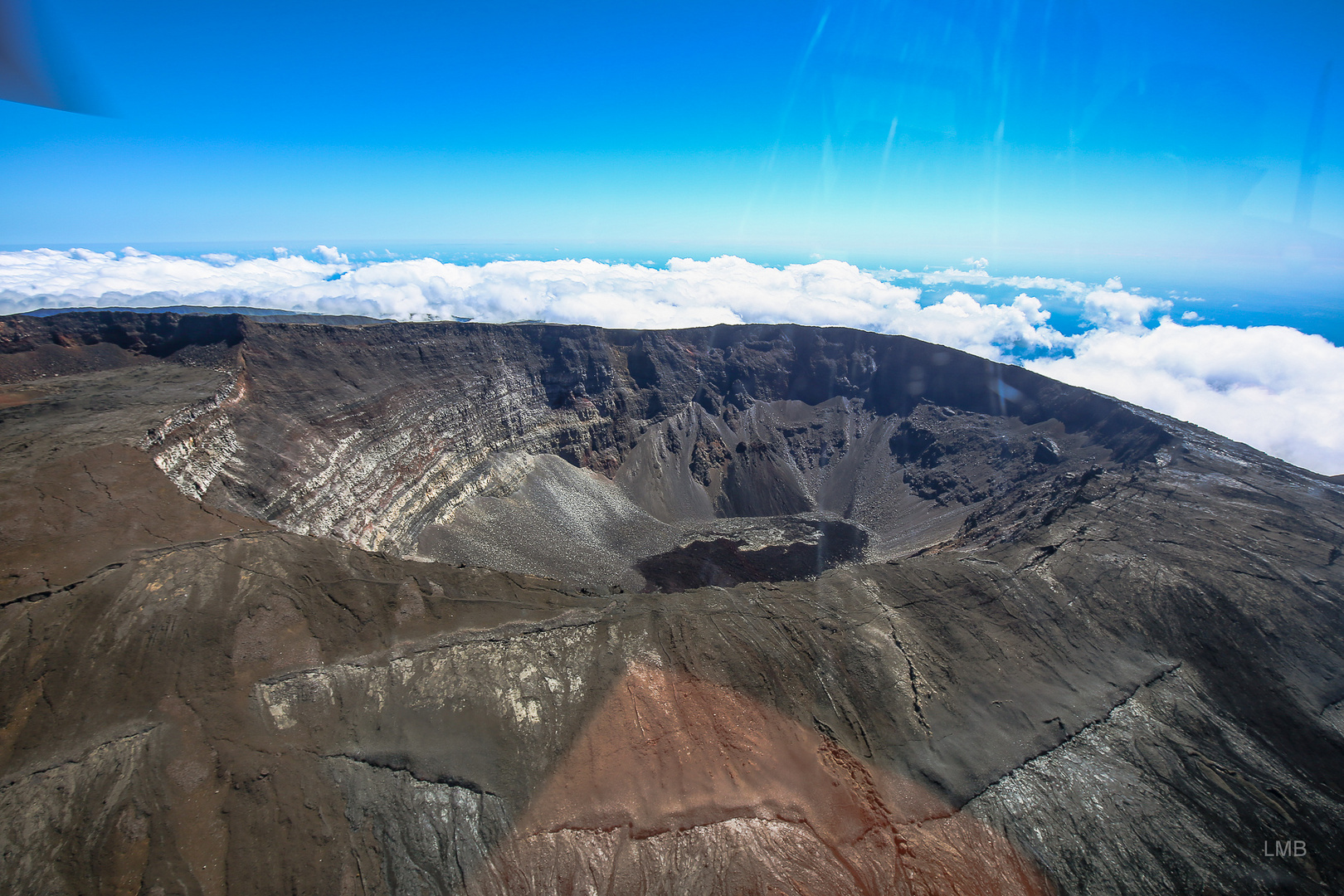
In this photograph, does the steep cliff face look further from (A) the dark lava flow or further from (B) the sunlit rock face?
(B) the sunlit rock face

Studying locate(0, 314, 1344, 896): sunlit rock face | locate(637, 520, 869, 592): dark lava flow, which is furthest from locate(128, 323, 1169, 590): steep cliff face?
locate(0, 314, 1344, 896): sunlit rock face

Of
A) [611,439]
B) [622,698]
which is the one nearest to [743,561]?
[611,439]

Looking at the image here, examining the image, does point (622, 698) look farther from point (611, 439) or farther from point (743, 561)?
point (611, 439)

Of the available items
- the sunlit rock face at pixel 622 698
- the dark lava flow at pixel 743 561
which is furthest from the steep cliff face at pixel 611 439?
the sunlit rock face at pixel 622 698

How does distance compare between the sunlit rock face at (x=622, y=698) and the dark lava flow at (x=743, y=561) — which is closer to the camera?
the sunlit rock face at (x=622, y=698)

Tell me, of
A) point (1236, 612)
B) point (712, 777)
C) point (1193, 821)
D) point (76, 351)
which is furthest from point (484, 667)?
point (76, 351)

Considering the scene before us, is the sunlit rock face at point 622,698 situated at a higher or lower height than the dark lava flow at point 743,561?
higher

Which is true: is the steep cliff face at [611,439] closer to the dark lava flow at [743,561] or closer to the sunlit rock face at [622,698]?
the dark lava flow at [743,561]

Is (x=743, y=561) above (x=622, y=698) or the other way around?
the other way around

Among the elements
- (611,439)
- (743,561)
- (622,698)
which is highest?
(622,698)

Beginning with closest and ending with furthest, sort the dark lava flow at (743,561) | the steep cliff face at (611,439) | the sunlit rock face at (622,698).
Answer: the sunlit rock face at (622,698), the steep cliff face at (611,439), the dark lava flow at (743,561)
